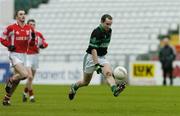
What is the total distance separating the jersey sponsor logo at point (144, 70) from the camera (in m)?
36.6

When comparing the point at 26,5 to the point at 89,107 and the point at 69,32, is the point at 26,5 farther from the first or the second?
the point at 89,107

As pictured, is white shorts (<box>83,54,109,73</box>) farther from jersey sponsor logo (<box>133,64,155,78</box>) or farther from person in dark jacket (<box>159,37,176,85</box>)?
jersey sponsor logo (<box>133,64,155,78</box>)

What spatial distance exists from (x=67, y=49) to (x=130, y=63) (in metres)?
11.0

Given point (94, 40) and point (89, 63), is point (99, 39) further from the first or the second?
point (89, 63)

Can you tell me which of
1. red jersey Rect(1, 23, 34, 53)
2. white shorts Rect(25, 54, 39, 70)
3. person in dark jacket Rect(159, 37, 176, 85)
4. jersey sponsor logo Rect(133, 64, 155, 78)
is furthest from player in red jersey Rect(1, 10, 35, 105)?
jersey sponsor logo Rect(133, 64, 155, 78)

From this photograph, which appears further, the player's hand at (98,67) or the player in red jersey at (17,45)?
the player in red jersey at (17,45)

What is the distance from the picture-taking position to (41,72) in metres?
37.2

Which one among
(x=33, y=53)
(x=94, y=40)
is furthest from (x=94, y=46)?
(x=33, y=53)

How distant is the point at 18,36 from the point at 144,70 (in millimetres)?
20258

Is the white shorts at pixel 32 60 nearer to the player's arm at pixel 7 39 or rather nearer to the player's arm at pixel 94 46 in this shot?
the player's arm at pixel 7 39

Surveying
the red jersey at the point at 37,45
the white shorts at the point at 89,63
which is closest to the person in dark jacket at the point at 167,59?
the red jersey at the point at 37,45

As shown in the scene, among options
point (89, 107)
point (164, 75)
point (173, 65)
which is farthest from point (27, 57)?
point (173, 65)

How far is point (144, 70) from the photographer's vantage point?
1452 inches

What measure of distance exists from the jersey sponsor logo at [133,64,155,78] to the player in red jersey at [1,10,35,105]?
19.6m
